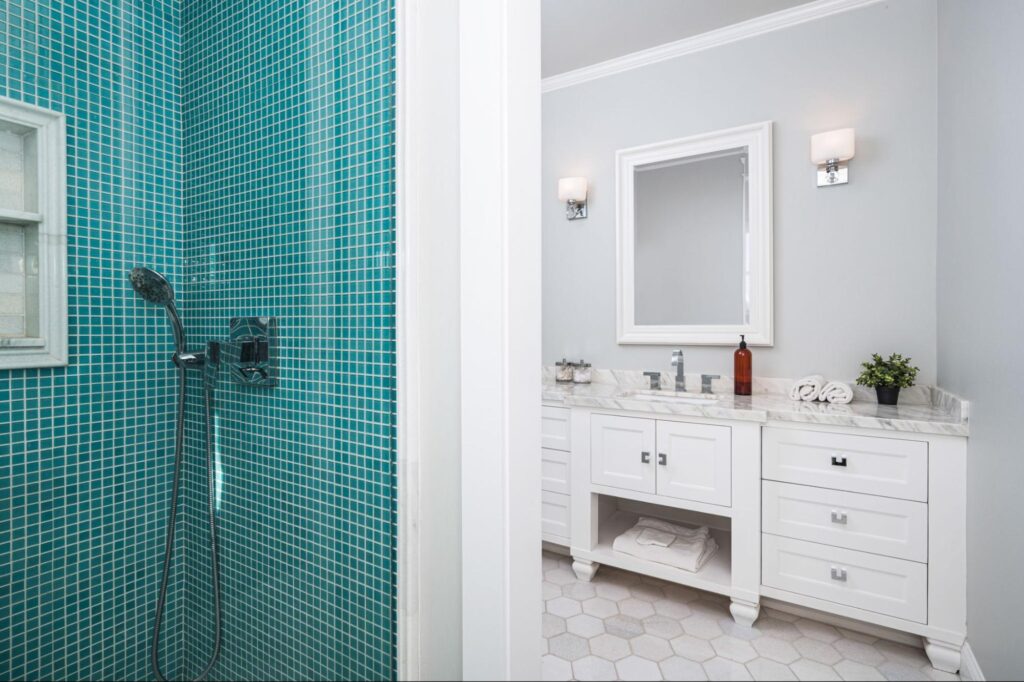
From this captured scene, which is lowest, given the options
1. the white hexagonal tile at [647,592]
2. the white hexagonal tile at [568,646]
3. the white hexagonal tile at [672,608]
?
the white hexagonal tile at [647,592]

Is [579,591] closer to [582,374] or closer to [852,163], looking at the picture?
[582,374]

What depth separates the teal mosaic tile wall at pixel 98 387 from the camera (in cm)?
117

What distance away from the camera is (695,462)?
206cm

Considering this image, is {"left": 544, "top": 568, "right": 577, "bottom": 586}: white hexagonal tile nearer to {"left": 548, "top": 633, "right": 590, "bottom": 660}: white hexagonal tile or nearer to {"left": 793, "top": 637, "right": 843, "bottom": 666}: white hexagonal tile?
{"left": 548, "top": 633, "right": 590, "bottom": 660}: white hexagonal tile

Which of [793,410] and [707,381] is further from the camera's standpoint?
[707,381]

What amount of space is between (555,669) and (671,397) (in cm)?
121

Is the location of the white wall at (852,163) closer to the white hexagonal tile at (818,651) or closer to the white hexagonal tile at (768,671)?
the white hexagonal tile at (818,651)

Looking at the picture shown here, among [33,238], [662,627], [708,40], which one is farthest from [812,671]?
[708,40]

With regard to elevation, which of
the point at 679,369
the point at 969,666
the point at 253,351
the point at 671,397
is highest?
the point at 253,351

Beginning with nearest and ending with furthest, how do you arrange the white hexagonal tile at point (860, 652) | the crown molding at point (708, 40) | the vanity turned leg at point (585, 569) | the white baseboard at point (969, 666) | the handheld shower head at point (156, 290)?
the handheld shower head at point (156, 290) < the white baseboard at point (969, 666) < the white hexagonal tile at point (860, 652) < the crown molding at point (708, 40) < the vanity turned leg at point (585, 569)

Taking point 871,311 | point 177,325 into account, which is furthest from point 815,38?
point 177,325

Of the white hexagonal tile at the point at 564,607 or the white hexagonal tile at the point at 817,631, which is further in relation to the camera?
the white hexagonal tile at the point at 564,607

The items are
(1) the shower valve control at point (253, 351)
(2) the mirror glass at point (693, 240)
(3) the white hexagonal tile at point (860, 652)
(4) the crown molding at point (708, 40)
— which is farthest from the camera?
(2) the mirror glass at point (693, 240)

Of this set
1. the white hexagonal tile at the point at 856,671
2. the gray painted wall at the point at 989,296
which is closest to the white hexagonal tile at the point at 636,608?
the white hexagonal tile at the point at 856,671
